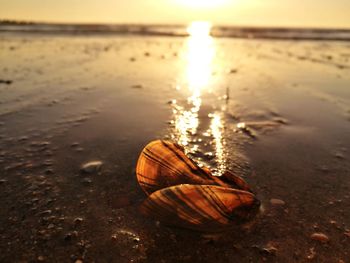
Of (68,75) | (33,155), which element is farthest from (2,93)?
(33,155)

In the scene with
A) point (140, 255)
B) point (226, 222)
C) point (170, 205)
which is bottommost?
point (140, 255)

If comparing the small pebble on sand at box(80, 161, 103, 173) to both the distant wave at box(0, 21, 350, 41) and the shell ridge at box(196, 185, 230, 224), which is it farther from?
the distant wave at box(0, 21, 350, 41)

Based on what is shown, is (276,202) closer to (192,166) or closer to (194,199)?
(192,166)

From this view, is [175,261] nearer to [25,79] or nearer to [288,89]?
[288,89]

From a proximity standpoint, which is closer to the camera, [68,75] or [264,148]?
[264,148]

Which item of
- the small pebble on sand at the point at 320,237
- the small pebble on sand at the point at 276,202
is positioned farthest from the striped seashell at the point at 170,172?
the small pebble on sand at the point at 320,237

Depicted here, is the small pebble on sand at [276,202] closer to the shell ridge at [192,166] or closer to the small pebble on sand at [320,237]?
the small pebble on sand at [320,237]

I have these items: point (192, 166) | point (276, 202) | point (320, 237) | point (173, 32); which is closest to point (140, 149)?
point (192, 166)
